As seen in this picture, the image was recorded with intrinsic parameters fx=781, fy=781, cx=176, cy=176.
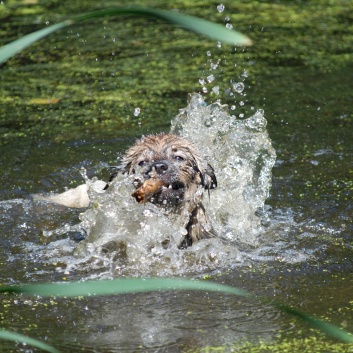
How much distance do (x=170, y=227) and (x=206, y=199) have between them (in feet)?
2.16

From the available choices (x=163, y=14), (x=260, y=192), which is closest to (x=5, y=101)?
(x=260, y=192)

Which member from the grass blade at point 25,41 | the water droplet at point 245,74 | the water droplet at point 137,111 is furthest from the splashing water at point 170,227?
the grass blade at point 25,41

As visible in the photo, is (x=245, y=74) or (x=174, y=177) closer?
(x=174, y=177)

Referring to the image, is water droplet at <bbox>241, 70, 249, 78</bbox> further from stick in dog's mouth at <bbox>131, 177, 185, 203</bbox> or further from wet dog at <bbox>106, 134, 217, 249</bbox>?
stick in dog's mouth at <bbox>131, 177, 185, 203</bbox>

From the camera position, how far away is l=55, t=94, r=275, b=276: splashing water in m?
5.18

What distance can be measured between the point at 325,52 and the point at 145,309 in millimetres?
6369

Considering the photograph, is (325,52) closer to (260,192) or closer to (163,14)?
(260,192)

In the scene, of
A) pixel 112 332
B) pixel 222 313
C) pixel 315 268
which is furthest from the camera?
pixel 315 268

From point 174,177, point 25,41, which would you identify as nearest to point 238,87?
point 174,177

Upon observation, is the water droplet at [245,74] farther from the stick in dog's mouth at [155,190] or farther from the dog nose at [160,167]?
the dog nose at [160,167]

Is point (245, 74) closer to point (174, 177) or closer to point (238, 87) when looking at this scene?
point (238, 87)

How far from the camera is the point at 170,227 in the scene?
5.48 meters

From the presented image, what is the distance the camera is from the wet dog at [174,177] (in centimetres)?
532

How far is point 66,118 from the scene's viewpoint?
8.28 metres
